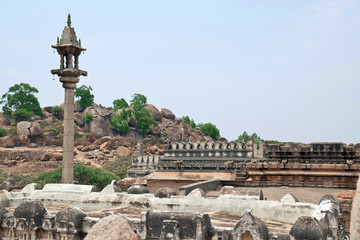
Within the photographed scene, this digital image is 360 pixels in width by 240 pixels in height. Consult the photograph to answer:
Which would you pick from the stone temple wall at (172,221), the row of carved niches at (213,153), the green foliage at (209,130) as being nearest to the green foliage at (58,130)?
the green foliage at (209,130)

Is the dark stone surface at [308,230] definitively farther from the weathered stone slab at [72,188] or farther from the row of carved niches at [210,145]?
the row of carved niches at [210,145]

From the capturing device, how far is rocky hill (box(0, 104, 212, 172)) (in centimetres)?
6575

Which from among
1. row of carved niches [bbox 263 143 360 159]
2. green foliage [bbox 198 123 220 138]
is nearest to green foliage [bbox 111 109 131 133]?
green foliage [bbox 198 123 220 138]

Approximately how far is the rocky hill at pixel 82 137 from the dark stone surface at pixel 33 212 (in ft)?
147

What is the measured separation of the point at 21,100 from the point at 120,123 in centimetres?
2129

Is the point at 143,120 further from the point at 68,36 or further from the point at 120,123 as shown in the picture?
the point at 68,36

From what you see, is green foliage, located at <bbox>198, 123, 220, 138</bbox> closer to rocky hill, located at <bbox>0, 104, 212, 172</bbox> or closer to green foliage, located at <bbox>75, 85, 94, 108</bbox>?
rocky hill, located at <bbox>0, 104, 212, 172</bbox>

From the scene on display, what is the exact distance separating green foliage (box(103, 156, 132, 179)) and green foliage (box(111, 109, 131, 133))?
17.6 meters

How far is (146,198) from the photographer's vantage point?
11.9 meters

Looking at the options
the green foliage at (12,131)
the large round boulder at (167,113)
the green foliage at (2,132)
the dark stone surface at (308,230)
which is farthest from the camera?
the large round boulder at (167,113)

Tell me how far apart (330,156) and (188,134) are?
69474 millimetres

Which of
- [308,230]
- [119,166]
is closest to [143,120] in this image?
[119,166]

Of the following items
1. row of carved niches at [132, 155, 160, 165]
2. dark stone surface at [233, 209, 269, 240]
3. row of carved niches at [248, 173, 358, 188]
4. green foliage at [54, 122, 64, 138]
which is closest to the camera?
dark stone surface at [233, 209, 269, 240]

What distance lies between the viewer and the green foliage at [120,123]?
275 feet
